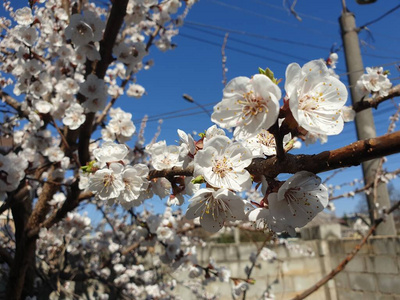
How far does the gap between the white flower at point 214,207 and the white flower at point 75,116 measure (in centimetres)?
173

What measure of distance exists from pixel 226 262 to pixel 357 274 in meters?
1.92

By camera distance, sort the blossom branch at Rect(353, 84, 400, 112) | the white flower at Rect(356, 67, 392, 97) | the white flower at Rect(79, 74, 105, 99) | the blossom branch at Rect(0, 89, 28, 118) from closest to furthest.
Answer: the blossom branch at Rect(353, 84, 400, 112), the white flower at Rect(356, 67, 392, 97), the white flower at Rect(79, 74, 105, 99), the blossom branch at Rect(0, 89, 28, 118)

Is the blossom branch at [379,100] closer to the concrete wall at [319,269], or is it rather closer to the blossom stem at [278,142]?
the blossom stem at [278,142]

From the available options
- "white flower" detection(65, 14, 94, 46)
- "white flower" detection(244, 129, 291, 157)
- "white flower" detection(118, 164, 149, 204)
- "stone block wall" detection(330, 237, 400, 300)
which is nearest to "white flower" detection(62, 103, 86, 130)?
"white flower" detection(65, 14, 94, 46)

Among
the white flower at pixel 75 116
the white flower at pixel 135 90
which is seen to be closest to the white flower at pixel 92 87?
the white flower at pixel 75 116

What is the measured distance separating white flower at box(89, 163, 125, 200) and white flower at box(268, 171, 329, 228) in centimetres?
56

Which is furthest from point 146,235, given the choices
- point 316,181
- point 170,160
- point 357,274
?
point 357,274

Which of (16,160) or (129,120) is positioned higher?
(129,120)

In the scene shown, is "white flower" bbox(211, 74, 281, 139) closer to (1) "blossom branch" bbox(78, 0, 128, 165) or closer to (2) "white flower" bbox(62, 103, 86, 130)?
(1) "blossom branch" bbox(78, 0, 128, 165)

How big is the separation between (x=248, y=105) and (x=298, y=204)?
0.91 feet

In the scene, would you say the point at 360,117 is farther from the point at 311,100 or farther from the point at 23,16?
the point at 23,16

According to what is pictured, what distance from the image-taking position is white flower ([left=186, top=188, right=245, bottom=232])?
2.27 ft

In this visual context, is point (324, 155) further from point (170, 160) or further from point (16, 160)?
point (16, 160)

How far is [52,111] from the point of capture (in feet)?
8.44
